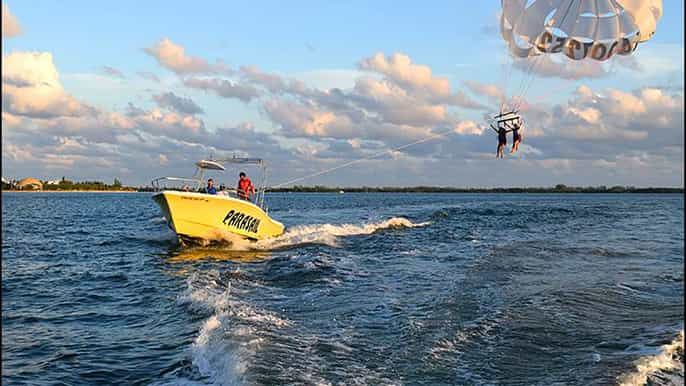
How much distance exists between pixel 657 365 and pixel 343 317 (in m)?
4.73

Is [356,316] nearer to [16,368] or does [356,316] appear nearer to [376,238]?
[16,368]

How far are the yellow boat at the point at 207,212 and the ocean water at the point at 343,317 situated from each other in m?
0.69

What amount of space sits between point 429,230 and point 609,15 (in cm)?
1547

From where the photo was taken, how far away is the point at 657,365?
7621 millimetres

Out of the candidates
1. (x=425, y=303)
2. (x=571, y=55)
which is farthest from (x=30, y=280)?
(x=571, y=55)

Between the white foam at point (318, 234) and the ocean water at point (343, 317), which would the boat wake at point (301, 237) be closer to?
the white foam at point (318, 234)

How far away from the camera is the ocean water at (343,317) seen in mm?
7449

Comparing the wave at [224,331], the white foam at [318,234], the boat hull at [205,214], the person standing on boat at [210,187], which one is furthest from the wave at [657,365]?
the person standing on boat at [210,187]

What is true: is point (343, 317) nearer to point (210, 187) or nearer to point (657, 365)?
point (657, 365)

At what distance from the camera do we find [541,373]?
7340 mm

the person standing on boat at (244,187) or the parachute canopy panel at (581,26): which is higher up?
the parachute canopy panel at (581,26)

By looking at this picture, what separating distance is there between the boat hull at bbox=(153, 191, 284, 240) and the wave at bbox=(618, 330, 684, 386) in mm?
13653

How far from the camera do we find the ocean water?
7449 mm

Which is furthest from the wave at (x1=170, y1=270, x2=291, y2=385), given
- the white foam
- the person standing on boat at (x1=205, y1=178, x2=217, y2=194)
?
the white foam
